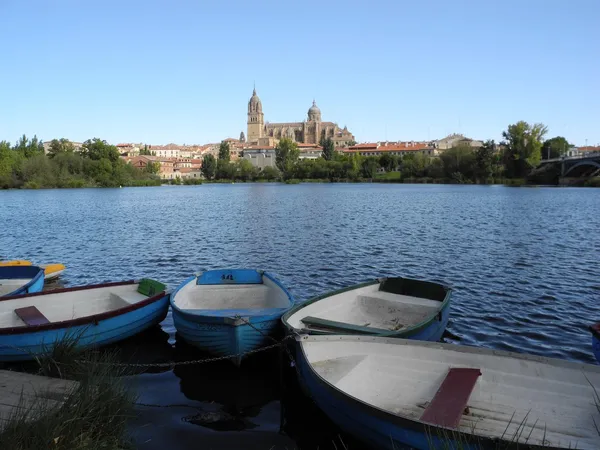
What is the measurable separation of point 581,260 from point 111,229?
2687 cm

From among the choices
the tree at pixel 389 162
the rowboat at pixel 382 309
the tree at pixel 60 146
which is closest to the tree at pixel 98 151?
the tree at pixel 60 146

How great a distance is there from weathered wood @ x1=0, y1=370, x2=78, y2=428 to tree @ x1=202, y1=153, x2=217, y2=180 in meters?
154

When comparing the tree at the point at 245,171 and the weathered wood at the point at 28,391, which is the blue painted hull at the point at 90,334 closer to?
the weathered wood at the point at 28,391

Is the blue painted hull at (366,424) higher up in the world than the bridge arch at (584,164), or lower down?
lower down

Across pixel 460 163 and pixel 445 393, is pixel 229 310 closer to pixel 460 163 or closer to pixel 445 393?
pixel 445 393

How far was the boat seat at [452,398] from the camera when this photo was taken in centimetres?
554

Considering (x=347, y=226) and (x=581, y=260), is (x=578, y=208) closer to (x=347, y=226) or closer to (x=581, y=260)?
(x=347, y=226)

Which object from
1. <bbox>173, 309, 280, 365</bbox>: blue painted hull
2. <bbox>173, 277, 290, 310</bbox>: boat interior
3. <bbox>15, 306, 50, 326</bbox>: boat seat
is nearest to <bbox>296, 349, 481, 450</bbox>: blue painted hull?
<bbox>173, 309, 280, 365</bbox>: blue painted hull

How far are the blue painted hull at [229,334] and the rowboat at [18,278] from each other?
231 inches

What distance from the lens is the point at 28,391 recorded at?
6.26 meters

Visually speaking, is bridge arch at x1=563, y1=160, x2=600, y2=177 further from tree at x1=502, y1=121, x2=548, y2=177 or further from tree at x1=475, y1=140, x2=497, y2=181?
tree at x1=475, y1=140, x2=497, y2=181

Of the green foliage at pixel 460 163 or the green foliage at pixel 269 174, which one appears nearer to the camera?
the green foliage at pixel 460 163

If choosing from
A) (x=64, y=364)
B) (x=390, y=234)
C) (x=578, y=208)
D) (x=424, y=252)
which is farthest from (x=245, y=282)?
(x=578, y=208)

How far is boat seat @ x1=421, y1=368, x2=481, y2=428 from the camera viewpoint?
5.54m
